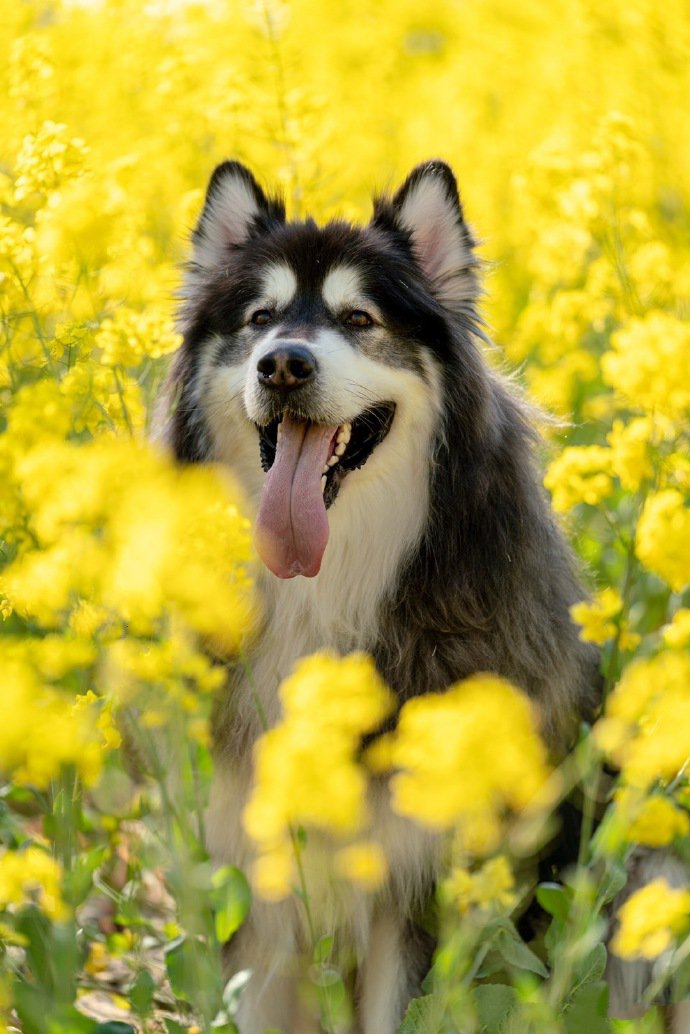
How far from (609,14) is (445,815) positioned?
16.3 feet

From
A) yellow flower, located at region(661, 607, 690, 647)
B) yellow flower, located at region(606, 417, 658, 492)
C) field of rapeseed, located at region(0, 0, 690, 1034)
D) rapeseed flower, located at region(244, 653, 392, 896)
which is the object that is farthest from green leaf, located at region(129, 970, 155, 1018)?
yellow flower, located at region(606, 417, 658, 492)

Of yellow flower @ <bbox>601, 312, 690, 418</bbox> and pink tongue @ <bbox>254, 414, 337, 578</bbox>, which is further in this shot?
pink tongue @ <bbox>254, 414, 337, 578</bbox>

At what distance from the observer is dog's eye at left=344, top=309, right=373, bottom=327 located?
361 cm

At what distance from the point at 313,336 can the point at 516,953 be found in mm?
1716

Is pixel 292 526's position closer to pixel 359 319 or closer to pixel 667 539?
pixel 359 319

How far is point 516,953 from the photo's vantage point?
271 centimetres

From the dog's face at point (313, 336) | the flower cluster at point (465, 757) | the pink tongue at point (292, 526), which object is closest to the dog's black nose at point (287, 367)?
the dog's face at point (313, 336)

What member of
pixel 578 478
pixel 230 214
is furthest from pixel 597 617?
pixel 230 214

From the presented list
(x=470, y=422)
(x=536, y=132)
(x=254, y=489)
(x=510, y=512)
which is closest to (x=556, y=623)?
(x=510, y=512)

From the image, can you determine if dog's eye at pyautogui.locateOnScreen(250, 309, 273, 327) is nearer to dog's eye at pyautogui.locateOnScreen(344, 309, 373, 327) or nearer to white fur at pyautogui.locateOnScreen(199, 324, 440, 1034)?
white fur at pyautogui.locateOnScreen(199, 324, 440, 1034)

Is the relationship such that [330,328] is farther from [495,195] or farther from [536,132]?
[536,132]

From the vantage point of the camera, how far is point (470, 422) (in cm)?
352

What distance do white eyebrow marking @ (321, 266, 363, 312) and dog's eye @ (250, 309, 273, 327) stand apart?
6.9 inches

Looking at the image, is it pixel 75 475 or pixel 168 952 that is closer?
pixel 75 475
